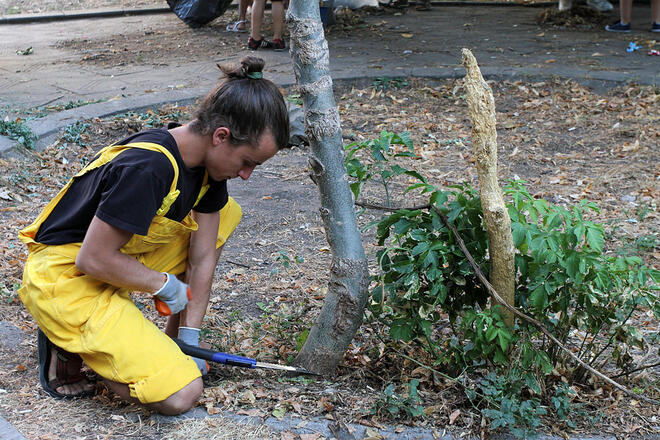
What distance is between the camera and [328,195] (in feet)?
8.04

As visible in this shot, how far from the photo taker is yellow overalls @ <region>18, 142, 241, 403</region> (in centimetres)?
237

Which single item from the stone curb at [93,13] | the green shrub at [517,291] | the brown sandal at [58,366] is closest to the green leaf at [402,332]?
the green shrub at [517,291]

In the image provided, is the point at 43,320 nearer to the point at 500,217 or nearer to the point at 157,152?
the point at 157,152

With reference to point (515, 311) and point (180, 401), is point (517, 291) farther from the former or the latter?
point (180, 401)

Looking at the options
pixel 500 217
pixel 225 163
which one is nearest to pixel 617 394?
pixel 500 217

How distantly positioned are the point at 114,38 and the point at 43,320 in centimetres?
785

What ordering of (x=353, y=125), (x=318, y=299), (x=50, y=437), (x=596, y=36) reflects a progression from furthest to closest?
(x=596, y=36) < (x=353, y=125) < (x=318, y=299) < (x=50, y=437)

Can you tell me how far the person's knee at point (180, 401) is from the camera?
2365 mm

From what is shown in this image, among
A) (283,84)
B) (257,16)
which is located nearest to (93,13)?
(257,16)

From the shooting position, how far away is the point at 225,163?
2.39 meters

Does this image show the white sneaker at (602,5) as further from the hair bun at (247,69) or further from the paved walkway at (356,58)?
the hair bun at (247,69)

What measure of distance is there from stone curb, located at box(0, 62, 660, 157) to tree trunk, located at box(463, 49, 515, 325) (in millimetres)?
3830

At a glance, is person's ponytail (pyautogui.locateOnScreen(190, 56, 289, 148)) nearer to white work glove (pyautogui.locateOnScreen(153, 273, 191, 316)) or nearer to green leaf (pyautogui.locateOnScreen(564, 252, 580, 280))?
white work glove (pyautogui.locateOnScreen(153, 273, 191, 316))

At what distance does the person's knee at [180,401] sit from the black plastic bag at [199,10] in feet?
26.9
